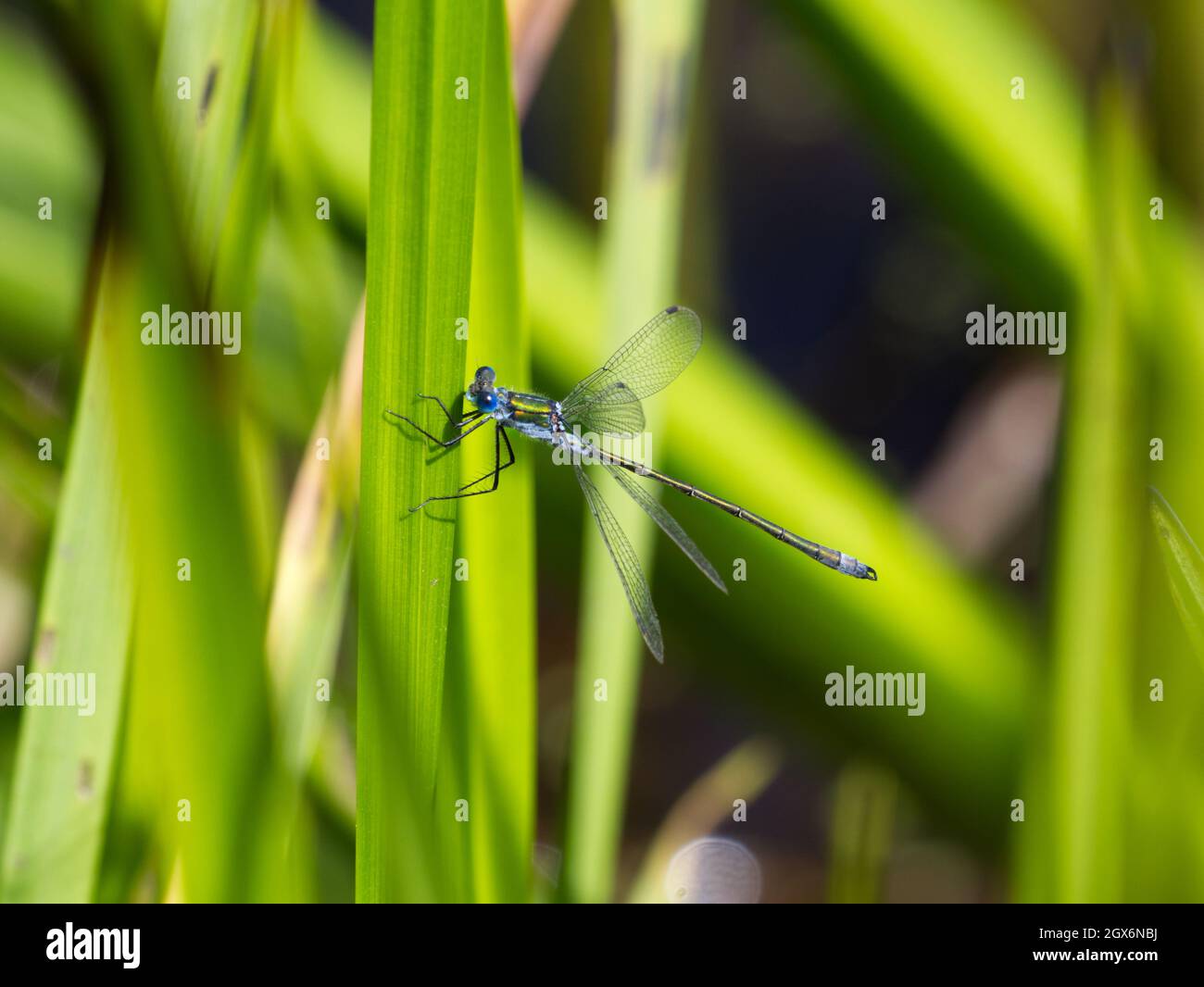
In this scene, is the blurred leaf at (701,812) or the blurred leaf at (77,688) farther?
the blurred leaf at (701,812)

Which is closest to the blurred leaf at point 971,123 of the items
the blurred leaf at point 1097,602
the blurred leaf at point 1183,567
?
the blurred leaf at point 1097,602

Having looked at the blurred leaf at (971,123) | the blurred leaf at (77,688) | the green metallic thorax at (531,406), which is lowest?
the blurred leaf at (77,688)

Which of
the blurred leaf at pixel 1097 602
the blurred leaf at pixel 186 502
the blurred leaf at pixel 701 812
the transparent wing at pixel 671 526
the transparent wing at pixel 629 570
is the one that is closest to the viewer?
the blurred leaf at pixel 186 502

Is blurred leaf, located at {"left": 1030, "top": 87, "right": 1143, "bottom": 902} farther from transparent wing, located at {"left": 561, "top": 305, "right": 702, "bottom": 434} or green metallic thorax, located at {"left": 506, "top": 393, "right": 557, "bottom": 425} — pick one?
green metallic thorax, located at {"left": 506, "top": 393, "right": 557, "bottom": 425}

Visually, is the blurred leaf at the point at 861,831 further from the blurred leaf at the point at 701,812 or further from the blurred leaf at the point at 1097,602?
the blurred leaf at the point at 1097,602

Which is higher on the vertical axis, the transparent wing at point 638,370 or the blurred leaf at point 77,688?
the transparent wing at point 638,370

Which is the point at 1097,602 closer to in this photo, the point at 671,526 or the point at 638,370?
the point at 671,526

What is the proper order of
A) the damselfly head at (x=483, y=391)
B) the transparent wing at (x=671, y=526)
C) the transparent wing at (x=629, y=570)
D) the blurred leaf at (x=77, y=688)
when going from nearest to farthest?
the blurred leaf at (x=77, y=688), the damselfly head at (x=483, y=391), the transparent wing at (x=629, y=570), the transparent wing at (x=671, y=526)

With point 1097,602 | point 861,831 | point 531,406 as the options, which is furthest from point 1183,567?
point 531,406
